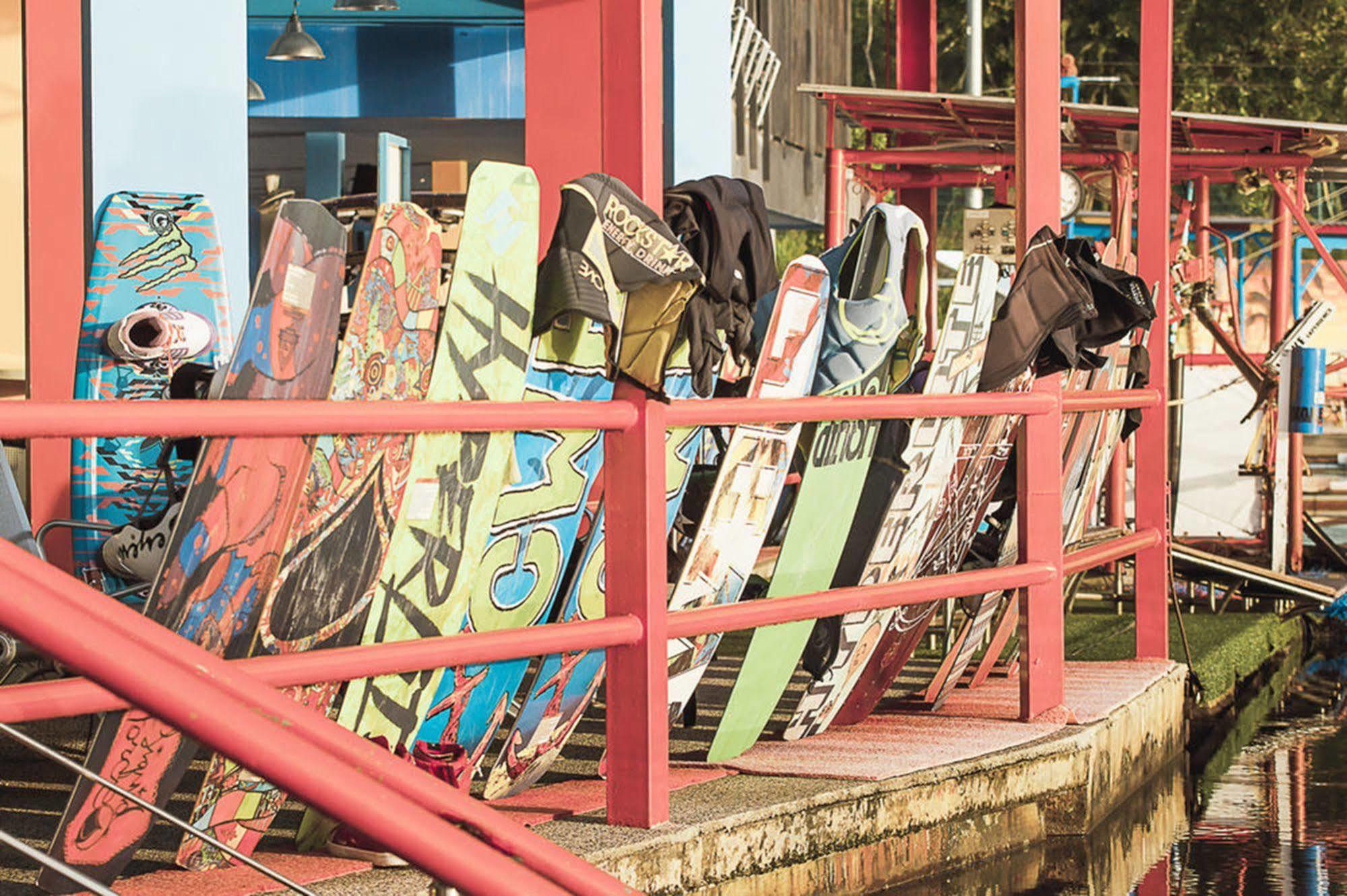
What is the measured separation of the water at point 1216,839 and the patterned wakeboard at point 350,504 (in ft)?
5.57

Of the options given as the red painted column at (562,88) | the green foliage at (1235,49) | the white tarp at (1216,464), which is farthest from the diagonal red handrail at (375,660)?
the green foliage at (1235,49)

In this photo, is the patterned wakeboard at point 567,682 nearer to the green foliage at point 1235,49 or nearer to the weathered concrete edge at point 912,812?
the weathered concrete edge at point 912,812

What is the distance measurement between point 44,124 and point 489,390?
8.27 feet

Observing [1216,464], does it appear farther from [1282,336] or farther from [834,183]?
[834,183]

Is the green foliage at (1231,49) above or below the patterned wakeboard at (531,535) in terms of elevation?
above

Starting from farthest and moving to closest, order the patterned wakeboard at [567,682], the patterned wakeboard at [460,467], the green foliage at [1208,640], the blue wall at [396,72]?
1. the blue wall at [396,72]
2. the green foliage at [1208,640]
3. the patterned wakeboard at [567,682]
4. the patterned wakeboard at [460,467]

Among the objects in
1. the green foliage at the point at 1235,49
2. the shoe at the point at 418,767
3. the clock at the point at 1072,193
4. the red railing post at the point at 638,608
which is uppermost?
the green foliage at the point at 1235,49

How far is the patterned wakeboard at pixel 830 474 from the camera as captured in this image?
511cm

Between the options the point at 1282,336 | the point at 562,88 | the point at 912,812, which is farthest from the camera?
the point at 1282,336

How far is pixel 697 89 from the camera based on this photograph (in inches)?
412

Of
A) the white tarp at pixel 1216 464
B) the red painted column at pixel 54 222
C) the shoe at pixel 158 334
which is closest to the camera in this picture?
the red painted column at pixel 54 222

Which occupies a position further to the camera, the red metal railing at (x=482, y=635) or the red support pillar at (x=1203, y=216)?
the red support pillar at (x=1203, y=216)

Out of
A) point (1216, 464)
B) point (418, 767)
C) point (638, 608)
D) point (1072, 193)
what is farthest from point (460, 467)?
point (1216, 464)

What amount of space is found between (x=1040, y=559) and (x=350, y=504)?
8.31 ft
